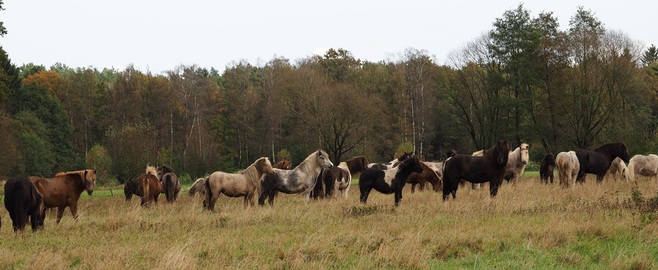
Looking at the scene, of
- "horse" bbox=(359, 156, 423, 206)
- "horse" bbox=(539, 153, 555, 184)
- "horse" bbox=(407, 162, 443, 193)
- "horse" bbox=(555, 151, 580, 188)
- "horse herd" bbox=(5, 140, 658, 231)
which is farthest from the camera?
"horse" bbox=(539, 153, 555, 184)

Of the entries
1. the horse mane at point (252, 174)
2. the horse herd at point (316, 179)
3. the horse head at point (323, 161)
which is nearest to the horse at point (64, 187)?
the horse herd at point (316, 179)

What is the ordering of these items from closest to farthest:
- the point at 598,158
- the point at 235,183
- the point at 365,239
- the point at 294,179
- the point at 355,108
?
the point at 365,239 → the point at 235,183 → the point at 294,179 → the point at 598,158 → the point at 355,108

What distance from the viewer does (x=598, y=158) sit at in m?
18.6

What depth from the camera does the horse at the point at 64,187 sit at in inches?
463

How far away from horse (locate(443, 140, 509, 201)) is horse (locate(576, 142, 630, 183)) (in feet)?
17.6

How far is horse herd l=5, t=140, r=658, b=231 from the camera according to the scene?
11477 mm

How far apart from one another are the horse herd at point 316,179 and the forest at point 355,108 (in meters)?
13.9

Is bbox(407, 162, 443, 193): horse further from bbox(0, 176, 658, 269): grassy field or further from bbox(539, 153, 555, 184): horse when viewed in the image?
bbox(539, 153, 555, 184): horse

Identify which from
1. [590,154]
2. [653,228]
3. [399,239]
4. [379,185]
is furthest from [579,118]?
[399,239]

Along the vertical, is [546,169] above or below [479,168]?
below

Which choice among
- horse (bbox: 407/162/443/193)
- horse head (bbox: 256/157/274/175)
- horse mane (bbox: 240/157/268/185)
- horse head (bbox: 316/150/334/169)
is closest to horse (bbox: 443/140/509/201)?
horse (bbox: 407/162/443/193)

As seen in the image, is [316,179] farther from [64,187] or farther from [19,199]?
[19,199]

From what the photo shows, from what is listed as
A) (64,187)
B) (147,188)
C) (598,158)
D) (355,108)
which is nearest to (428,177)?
(598,158)

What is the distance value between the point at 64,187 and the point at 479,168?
11.1m
